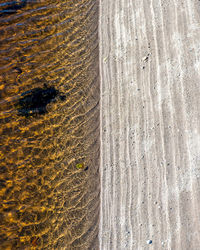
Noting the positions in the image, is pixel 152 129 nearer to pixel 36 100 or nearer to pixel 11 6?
pixel 36 100

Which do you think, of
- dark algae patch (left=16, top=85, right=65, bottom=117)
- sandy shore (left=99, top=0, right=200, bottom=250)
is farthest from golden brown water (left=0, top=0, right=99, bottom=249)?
sandy shore (left=99, top=0, right=200, bottom=250)

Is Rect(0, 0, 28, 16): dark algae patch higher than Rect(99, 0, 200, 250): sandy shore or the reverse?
higher

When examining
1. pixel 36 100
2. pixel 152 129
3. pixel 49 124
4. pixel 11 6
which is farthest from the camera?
pixel 11 6

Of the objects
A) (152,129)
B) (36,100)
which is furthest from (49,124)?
(152,129)

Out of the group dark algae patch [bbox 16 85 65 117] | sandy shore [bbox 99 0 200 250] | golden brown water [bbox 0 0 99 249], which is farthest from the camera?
dark algae patch [bbox 16 85 65 117]

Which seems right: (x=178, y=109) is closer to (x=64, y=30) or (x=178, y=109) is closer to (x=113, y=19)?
(x=113, y=19)

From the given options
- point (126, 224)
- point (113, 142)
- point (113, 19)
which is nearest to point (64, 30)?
point (113, 19)

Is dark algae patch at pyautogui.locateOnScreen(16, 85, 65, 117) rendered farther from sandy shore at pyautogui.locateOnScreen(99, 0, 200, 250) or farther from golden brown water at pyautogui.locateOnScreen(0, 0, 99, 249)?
sandy shore at pyautogui.locateOnScreen(99, 0, 200, 250)
